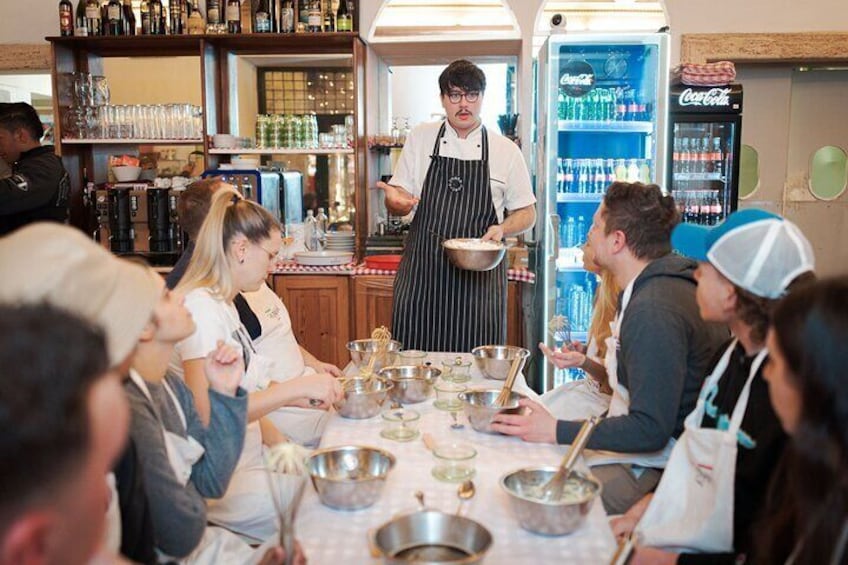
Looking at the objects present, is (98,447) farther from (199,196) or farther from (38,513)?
(199,196)

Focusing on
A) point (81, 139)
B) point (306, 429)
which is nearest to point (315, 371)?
point (306, 429)

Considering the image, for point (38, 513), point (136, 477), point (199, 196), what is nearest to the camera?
point (38, 513)

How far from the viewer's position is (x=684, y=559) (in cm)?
164

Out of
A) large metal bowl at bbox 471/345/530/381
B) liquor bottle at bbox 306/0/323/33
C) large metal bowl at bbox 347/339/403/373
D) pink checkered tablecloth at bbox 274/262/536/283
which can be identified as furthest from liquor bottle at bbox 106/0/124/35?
large metal bowl at bbox 471/345/530/381

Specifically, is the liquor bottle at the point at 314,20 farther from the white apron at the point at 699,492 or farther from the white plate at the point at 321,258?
the white apron at the point at 699,492

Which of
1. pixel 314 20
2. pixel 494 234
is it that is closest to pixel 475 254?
pixel 494 234

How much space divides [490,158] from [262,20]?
217 centimetres

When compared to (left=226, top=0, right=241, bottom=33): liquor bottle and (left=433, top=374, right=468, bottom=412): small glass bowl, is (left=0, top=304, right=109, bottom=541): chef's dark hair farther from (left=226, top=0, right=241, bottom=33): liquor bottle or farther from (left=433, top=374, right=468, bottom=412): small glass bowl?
(left=226, top=0, right=241, bottom=33): liquor bottle

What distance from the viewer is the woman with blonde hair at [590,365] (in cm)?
270

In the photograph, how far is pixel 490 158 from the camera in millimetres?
3814

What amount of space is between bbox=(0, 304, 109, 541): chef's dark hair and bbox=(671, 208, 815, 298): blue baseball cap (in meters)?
1.43

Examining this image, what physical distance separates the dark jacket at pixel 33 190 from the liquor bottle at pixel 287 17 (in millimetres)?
1651

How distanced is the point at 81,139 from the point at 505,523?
4.64 meters

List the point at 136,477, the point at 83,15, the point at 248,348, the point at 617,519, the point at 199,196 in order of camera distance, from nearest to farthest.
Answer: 1. the point at 136,477
2. the point at 617,519
3. the point at 248,348
4. the point at 199,196
5. the point at 83,15
